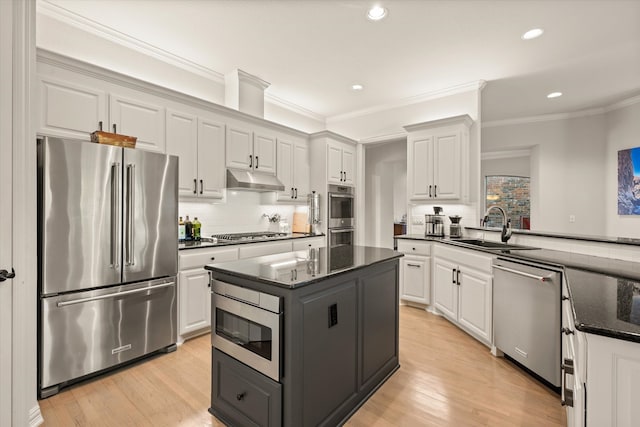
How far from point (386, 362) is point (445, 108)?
12.2 ft

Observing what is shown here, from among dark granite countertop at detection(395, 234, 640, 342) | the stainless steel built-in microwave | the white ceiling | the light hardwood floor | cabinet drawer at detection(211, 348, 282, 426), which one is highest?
the white ceiling

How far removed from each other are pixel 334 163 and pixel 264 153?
126cm

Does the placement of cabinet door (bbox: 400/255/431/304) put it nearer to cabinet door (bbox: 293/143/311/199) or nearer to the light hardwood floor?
the light hardwood floor

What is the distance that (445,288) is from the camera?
3.58 meters

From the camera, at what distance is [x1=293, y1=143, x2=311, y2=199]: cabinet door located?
4.74m

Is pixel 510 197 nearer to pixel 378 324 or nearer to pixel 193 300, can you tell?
pixel 378 324

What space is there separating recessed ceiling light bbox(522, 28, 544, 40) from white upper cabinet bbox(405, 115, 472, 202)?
1.05 meters

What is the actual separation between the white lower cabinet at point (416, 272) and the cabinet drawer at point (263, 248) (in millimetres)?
1614

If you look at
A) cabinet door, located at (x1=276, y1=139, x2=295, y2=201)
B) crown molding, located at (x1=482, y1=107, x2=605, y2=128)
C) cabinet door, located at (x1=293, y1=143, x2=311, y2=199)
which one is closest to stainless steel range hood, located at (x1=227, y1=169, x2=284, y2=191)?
cabinet door, located at (x1=276, y1=139, x2=295, y2=201)

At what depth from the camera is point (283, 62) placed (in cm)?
369

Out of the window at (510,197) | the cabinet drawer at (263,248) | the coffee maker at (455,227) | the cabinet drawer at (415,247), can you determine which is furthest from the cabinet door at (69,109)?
the window at (510,197)

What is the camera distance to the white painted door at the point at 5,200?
61.1 inches

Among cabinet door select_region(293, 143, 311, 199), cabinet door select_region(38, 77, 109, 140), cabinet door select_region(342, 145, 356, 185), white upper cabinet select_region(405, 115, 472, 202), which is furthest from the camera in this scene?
cabinet door select_region(342, 145, 356, 185)

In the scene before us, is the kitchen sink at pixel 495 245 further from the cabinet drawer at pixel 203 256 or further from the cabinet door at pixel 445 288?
the cabinet drawer at pixel 203 256
